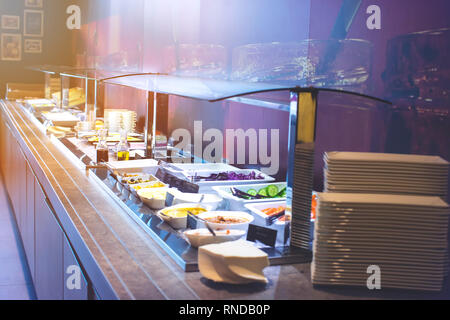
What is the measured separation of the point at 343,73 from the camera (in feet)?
6.75

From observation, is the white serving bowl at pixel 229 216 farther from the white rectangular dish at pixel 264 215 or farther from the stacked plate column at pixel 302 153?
the stacked plate column at pixel 302 153

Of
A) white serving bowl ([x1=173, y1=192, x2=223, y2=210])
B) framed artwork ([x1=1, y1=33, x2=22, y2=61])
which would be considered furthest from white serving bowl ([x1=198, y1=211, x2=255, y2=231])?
framed artwork ([x1=1, y1=33, x2=22, y2=61])

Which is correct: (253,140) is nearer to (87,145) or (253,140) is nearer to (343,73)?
(343,73)

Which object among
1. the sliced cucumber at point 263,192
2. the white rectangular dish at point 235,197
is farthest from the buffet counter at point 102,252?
the sliced cucumber at point 263,192

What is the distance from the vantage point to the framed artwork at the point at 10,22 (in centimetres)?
799

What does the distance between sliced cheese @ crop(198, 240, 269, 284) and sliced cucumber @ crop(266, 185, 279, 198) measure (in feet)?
2.70

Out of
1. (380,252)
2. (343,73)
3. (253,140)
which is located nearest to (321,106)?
(343,73)

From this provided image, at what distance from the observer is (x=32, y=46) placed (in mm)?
8211

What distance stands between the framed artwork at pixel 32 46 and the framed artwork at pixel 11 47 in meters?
0.09

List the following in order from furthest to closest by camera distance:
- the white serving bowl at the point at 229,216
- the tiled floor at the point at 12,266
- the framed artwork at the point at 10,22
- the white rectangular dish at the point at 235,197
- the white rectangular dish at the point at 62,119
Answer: the framed artwork at the point at 10,22, the white rectangular dish at the point at 62,119, the tiled floor at the point at 12,266, the white rectangular dish at the point at 235,197, the white serving bowl at the point at 229,216

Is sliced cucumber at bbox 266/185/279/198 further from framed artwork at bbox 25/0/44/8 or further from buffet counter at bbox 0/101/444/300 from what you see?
framed artwork at bbox 25/0/44/8

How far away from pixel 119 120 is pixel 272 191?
2.01 meters

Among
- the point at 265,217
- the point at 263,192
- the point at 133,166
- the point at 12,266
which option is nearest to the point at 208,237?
the point at 265,217

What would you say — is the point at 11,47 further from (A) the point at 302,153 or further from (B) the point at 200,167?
(A) the point at 302,153
